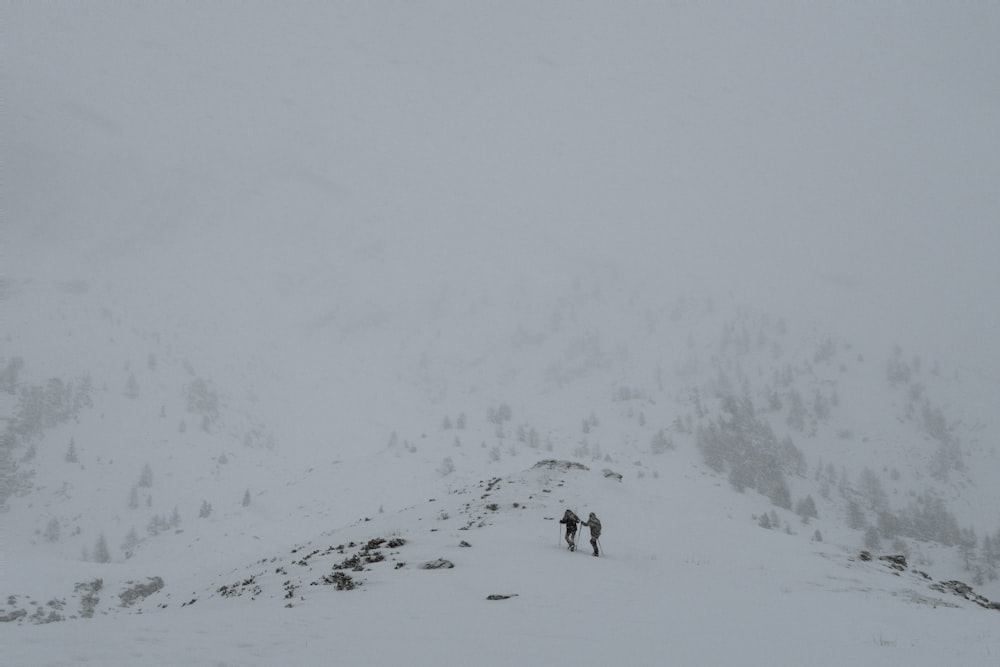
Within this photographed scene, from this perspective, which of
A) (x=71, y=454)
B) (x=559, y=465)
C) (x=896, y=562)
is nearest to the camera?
(x=896, y=562)

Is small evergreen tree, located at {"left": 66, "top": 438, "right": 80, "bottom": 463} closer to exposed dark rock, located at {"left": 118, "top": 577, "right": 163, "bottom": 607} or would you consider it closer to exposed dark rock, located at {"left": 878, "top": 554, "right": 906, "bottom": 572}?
exposed dark rock, located at {"left": 118, "top": 577, "right": 163, "bottom": 607}

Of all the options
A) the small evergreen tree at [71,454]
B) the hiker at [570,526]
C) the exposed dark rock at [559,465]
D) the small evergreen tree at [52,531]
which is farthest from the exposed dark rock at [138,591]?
the small evergreen tree at [71,454]

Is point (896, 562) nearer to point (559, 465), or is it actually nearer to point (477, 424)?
point (559, 465)

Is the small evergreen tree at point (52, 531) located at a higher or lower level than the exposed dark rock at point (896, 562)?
lower

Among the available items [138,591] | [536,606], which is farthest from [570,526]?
[138,591]

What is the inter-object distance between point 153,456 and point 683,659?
276 ft

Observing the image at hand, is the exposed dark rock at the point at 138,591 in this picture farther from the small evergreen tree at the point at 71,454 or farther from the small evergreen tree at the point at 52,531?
the small evergreen tree at the point at 71,454

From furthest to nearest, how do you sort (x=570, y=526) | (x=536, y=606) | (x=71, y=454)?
1. (x=71, y=454)
2. (x=570, y=526)
3. (x=536, y=606)

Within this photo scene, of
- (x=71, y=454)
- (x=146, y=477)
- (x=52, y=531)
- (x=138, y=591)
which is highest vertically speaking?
(x=138, y=591)

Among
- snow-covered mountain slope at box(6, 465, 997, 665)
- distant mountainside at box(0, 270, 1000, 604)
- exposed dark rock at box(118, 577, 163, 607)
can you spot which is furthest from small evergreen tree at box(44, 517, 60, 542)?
snow-covered mountain slope at box(6, 465, 997, 665)

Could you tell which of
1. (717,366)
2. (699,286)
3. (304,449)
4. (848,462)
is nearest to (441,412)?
(304,449)

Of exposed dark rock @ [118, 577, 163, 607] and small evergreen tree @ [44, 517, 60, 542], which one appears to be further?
small evergreen tree @ [44, 517, 60, 542]

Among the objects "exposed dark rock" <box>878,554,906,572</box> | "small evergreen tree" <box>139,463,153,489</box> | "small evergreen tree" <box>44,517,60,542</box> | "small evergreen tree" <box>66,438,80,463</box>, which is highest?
"exposed dark rock" <box>878,554,906,572</box>

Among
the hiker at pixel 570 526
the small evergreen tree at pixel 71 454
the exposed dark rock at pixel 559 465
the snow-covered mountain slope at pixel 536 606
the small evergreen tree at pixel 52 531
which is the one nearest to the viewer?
the snow-covered mountain slope at pixel 536 606
